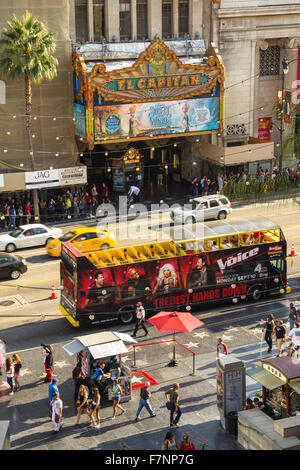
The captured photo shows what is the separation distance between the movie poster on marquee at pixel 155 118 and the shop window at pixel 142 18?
19.7 ft

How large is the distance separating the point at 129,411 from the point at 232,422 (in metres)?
3.93

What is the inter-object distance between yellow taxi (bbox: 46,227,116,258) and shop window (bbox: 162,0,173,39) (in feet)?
65.2

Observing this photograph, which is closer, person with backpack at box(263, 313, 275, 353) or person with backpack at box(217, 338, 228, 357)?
person with backpack at box(217, 338, 228, 357)

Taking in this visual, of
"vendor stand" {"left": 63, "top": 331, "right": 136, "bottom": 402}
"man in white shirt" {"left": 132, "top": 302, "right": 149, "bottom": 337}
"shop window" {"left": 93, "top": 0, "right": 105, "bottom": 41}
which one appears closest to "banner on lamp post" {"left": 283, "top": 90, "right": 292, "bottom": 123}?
"shop window" {"left": 93, "top": 0, "right": 105, "bottom": 41}

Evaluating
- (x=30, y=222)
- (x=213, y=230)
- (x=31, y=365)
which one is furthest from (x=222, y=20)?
→ (x=31, y=365)

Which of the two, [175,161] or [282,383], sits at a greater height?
[175,161]

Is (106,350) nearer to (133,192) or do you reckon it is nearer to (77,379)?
(77,379)

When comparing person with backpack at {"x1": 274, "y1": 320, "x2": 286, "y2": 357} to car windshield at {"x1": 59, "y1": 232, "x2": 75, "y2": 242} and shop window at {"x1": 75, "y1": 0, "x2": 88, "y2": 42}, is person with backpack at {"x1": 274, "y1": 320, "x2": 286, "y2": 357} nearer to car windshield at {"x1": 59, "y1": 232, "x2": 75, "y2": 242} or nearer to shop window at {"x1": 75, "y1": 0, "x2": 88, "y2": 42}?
car windshield at {"x1": 59, "y1": 232, "x2": 75, "y2": 242}

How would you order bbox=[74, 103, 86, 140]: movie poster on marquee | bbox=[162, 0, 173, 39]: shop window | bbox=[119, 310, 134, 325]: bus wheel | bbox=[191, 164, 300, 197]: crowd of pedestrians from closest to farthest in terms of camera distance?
bbox=[119, 310, 134, 325]: bus wheel < bbox=[74, 103, 86, 140]: movie poster on marquee < bbox=[191, 164, 300, 197]: crowd of pedestrians < bbox=[162, 0, 173, 39]: shop window

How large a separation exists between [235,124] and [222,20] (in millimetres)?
7998

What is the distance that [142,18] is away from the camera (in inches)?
2179

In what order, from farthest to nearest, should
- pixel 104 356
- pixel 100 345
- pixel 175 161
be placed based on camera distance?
pixel 175 161 < pixel 100 345 < pixel 104 356

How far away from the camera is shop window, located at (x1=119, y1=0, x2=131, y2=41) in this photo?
5441cm

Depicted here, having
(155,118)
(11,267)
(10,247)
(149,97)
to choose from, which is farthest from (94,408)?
(155,118)
